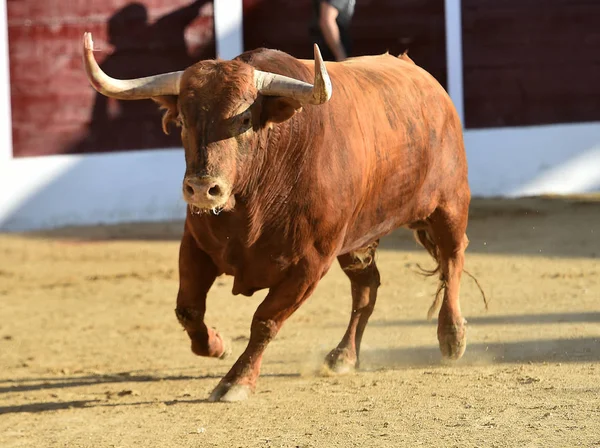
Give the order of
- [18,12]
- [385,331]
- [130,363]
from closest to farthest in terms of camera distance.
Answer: [130,363], [385,331], [18,12]

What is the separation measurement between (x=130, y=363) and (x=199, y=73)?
1640mm

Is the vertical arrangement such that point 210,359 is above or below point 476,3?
below

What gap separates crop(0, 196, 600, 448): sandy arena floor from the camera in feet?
12.4

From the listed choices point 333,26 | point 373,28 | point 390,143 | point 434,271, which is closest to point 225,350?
point 390,143

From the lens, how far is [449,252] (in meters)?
5.37

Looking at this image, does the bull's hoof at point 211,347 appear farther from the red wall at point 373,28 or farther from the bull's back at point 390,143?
the red wall at point 373,28

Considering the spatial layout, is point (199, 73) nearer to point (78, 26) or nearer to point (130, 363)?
point (130, 363)

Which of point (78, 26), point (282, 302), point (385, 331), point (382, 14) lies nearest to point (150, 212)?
point (78, 26)

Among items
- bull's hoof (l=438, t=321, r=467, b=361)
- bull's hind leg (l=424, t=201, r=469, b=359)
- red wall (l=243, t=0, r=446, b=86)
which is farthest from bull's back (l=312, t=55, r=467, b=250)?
red wall (l=243, t=0, r=446, b=86)

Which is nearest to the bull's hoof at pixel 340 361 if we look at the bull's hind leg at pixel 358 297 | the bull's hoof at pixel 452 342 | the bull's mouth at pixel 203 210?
the bull's hind leg at pixel 358 297

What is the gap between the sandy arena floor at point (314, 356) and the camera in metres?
3.78

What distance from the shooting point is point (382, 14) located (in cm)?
953

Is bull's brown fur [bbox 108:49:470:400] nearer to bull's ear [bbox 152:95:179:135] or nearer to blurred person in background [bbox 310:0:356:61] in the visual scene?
bull's ear [bbox 152:95:179:135]

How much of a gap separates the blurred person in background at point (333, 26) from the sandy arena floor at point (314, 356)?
1.40 m
